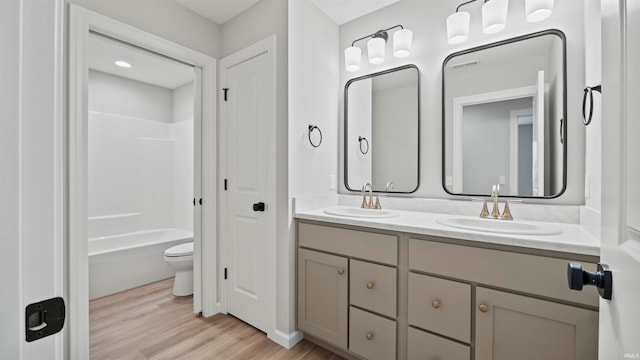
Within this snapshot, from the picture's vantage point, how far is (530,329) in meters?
1.12

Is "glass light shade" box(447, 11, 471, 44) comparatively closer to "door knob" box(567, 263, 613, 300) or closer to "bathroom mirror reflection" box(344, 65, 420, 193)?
"bathroom mirror reflection" box(344, 65, 420, 193)

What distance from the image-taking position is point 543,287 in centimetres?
109

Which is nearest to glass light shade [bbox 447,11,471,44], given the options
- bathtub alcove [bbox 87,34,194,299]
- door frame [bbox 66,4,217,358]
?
door frame [bbox 66,4,217,358]

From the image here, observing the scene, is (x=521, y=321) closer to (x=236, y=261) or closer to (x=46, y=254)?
(x=46, y=254)

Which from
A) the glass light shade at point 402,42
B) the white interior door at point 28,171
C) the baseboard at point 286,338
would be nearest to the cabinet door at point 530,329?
the baseboard at point 286,338

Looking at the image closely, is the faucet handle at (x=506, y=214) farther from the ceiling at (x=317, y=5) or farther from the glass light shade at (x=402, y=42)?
the ceiling at (x=317, y=5)

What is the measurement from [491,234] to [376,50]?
1.54 m

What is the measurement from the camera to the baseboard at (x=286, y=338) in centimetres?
188

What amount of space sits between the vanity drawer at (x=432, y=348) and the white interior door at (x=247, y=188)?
42.1 inches

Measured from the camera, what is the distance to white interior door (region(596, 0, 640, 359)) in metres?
0.43

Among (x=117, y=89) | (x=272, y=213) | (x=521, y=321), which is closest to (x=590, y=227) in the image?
(x=521, y=321)

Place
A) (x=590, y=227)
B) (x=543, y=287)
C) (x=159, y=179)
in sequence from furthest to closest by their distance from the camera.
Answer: (x=159, y=179), (x=590, y=227), (x=543, y=287)

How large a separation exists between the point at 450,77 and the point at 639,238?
66.6 inches

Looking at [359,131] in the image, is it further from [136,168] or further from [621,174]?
[136,168]
